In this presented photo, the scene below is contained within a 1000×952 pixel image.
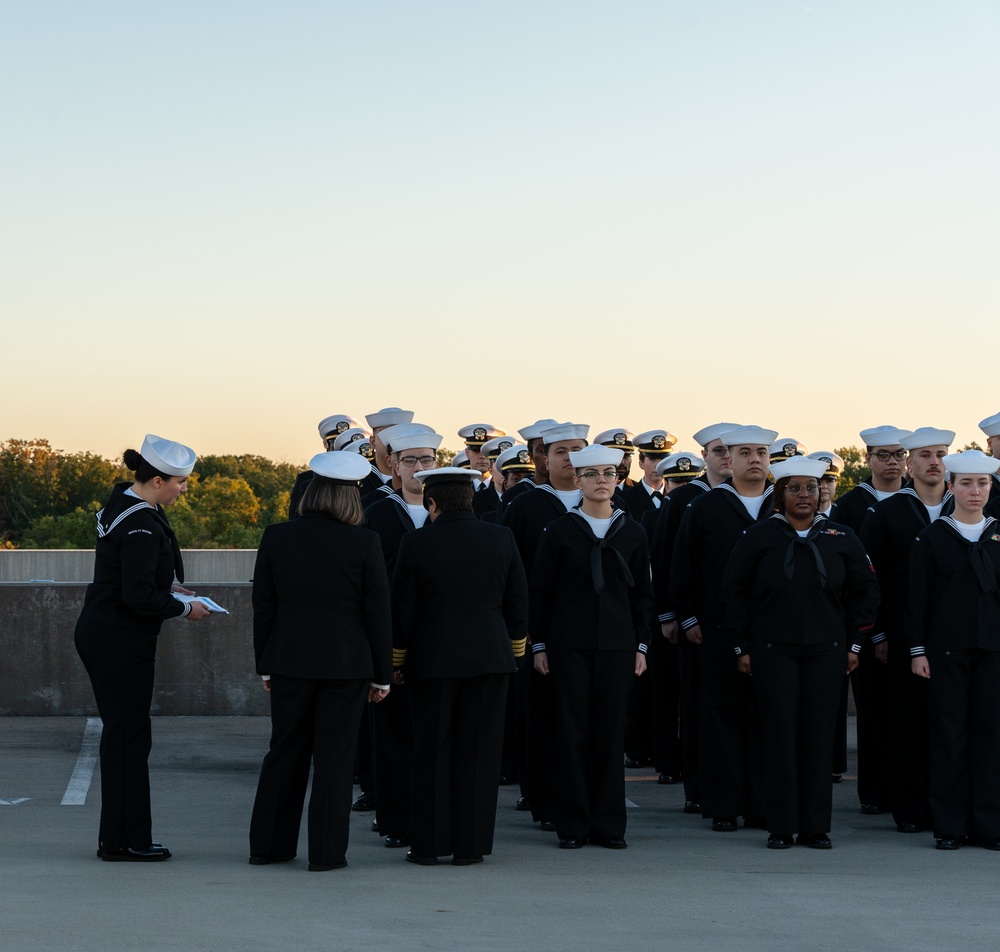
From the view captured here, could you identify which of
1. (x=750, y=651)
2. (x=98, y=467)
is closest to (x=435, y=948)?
(x=750, y=651)

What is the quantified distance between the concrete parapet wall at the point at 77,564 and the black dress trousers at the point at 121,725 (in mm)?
22651

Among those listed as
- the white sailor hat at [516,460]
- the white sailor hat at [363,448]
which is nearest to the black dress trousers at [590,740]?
the white sailor hat at [363,448]

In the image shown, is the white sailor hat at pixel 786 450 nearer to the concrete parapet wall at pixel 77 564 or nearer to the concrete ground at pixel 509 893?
the concrete ground at pixel 509 893

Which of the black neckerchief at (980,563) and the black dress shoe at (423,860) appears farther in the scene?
the black neckerchief at (980,563)

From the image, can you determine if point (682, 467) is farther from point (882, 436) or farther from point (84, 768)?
point (84, 768)

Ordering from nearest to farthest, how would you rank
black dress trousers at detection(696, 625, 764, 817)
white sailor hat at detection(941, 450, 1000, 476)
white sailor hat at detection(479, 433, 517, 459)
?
white sailor hat at detection(941, 450, 1000, 476) < black dress trousers at detection(696, 625, 764, 817) < white sailor hat at detection(479, 433, 517, 459)

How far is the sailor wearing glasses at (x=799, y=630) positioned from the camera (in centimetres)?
788

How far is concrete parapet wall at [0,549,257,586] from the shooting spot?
30297 mm

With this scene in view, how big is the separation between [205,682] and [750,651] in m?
6.72

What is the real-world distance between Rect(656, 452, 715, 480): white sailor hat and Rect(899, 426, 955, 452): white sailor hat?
9.68ft

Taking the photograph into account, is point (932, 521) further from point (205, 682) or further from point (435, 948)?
point (205, 682)

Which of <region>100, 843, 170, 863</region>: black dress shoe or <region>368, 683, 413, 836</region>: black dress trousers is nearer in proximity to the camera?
<region>100, 843, 170, 863</region>: black dress shoe

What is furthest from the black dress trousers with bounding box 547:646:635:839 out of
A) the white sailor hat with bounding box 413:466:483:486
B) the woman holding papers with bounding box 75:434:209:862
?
the woman holding papers with bounding box 75:434:209:862

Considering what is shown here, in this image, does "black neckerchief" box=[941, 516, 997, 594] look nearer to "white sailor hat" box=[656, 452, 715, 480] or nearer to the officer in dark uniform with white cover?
the officer in dark uniform with white cover
